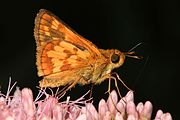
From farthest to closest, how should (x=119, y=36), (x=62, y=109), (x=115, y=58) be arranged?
(x=119, y=36) → (x=115, y=58) → (x=62, y=109)

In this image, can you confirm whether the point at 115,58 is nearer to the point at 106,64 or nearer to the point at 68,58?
the point at 106,64

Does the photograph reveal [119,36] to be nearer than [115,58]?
No

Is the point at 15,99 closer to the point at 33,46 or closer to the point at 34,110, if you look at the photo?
the point at 34,110

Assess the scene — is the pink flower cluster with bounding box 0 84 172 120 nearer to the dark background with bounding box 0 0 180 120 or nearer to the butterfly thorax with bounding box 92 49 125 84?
the butterfly thorax with bounding box 92 49 125 84

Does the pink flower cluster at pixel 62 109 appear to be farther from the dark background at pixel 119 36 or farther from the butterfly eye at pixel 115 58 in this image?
the dark background at pixel 119 36

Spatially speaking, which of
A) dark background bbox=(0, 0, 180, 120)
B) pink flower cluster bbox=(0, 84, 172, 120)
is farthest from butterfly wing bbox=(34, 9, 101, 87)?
dark background bbox=(0, 0, 180, 120)

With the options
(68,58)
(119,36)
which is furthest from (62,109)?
(119,36)
